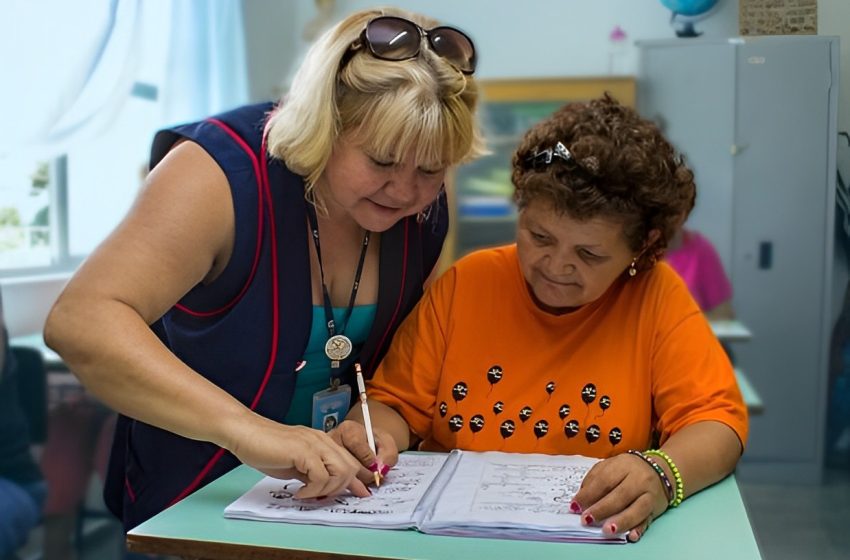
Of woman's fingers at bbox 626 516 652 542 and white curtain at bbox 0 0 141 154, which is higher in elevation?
white curtain at bbox 0 0 141 154

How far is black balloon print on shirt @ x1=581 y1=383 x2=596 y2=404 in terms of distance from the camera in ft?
4.49

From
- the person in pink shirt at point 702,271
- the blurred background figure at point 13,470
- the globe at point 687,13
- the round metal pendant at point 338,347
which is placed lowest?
the blurred background figure at point 13,470

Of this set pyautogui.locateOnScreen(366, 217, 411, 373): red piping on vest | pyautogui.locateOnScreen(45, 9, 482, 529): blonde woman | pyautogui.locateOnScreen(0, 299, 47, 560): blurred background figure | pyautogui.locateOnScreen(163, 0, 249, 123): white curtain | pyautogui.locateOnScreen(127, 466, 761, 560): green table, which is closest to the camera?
pyautogui.locateOnScreen(127, 466, 761, 560): green table

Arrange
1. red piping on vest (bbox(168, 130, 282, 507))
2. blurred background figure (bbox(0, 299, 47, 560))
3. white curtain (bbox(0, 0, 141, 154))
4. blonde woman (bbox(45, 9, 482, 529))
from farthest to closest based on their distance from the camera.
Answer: white curtain (bbox(0, 0, 141, 154))
blurred background figure (bbox(0, 299, 47, 560))
red piping on vest (bbox(168, 130, 282, 507))
blonde woman (bbox(45, 9, 482, 529))

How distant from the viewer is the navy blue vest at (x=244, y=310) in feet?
4.28

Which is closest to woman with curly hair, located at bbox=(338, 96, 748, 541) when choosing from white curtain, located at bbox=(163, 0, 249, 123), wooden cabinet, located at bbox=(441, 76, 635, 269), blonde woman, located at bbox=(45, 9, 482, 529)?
blonde woman, located at bbox=(45, 9, 482, 529)

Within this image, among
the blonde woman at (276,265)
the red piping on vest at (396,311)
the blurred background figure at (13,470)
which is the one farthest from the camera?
the blurred background figure at (13,470)

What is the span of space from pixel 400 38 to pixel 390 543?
0.69m

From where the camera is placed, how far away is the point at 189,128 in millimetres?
1336

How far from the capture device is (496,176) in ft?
9.00

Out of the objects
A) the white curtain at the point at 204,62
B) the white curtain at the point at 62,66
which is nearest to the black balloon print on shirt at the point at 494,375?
the white curtain at the point at 62,66

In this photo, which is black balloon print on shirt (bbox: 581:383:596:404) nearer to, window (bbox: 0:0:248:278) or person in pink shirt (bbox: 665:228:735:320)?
person in pink shirt (bbox: 665:228:735:320)

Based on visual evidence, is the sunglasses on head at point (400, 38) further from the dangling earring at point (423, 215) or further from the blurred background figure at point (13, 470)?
the blurred background figure at point (13, 470)

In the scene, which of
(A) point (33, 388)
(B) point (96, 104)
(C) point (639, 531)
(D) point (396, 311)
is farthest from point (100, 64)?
(C) point (639, 531)
